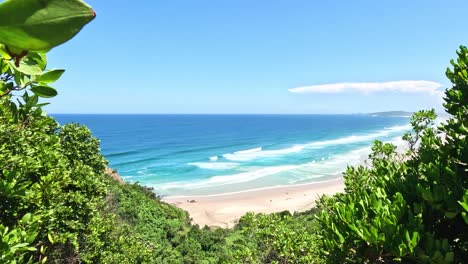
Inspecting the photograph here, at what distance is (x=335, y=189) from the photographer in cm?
4159

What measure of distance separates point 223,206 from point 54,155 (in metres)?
32.4

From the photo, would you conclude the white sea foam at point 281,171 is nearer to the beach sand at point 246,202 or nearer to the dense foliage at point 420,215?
the beach sand at point 246,202

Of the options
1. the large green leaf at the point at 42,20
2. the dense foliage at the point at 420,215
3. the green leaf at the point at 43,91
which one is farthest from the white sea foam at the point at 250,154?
the large green leaf at the point at 42,20

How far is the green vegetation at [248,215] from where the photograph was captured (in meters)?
1.01

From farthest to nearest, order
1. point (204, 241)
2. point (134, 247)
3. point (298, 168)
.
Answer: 1. point (298, 168)
2. point (204, 241)
3. point (134, 247)

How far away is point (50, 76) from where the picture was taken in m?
1.00

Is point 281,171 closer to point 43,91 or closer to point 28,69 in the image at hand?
point 43,91

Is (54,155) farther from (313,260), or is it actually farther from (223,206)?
(223,206)

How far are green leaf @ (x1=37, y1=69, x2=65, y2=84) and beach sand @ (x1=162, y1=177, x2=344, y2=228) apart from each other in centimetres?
3372

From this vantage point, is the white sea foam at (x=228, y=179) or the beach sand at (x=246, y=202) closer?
the beach sand at (x=246, y=202)

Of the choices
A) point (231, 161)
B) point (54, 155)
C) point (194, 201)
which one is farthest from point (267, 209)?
point (54, 155)

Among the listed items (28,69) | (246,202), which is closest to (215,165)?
(246,202)

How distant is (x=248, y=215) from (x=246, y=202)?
1210 inches

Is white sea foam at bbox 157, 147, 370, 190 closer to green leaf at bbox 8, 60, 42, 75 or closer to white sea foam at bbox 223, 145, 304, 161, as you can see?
white sea foam at bbox 223, 145, 304, 161
